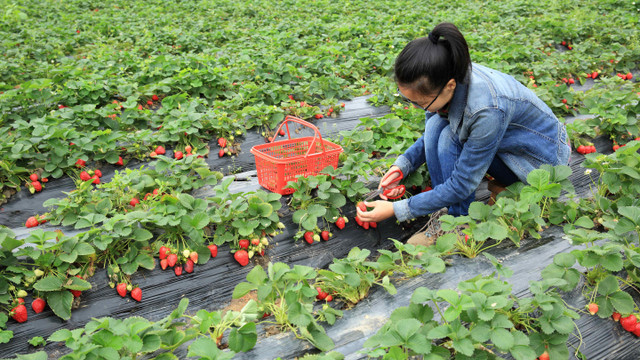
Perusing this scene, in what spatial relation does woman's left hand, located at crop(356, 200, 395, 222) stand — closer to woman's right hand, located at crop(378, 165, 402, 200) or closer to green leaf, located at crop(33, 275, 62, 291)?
woman's right hand, located at crop(378, 165, 402, 200)

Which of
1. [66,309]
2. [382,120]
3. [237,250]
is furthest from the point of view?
[382,120]

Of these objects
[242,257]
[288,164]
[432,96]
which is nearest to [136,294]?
[242,257]

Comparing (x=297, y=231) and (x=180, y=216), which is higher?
(x=180, y=216)

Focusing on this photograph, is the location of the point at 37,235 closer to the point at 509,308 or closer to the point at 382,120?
the point at 509,308

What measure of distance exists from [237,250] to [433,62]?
164 cm

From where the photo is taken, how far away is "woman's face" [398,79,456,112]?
2480 mm

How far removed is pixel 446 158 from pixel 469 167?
0.27 metres

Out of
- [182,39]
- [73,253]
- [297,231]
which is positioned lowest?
[297,231]

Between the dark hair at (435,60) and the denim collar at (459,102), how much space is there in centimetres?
11

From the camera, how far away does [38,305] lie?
2.34 metres

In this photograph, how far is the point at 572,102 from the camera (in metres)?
4.74

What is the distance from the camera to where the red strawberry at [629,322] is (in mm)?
2004

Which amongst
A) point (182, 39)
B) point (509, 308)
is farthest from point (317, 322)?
point (182, 39)

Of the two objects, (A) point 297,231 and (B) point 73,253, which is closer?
(B) point 73,253
